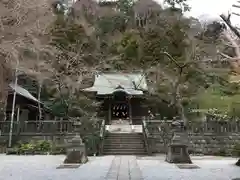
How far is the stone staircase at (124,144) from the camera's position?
2038 cm

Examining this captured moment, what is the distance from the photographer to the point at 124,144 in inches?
852

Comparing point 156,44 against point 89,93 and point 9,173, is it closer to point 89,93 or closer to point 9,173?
point 89,93

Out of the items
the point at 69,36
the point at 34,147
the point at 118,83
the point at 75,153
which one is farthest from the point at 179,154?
the point at 69,36

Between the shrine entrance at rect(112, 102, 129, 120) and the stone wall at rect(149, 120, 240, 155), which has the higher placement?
the shrine entrance at rect(112, 102, 129, 120)

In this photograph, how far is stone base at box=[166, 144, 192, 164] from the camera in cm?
1426

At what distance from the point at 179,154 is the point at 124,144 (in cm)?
758

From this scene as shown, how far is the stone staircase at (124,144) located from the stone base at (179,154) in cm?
586

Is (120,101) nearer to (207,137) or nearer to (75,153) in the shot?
(207,137)

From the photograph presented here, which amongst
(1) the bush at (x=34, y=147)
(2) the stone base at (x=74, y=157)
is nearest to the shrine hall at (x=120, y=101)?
(1) the bush at (x=34, y=147)

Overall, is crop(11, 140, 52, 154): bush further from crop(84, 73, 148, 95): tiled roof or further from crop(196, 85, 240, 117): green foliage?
crop(84, 73, 148, 95): tiled roof

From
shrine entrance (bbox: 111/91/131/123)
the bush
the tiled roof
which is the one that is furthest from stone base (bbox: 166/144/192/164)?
shrine entrance (bbox: 111/91/131/123)

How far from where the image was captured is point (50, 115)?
31.2 meters

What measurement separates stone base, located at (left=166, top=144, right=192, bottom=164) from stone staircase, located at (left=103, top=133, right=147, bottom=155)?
231 inches

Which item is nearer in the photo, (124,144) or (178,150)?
(178,150)
